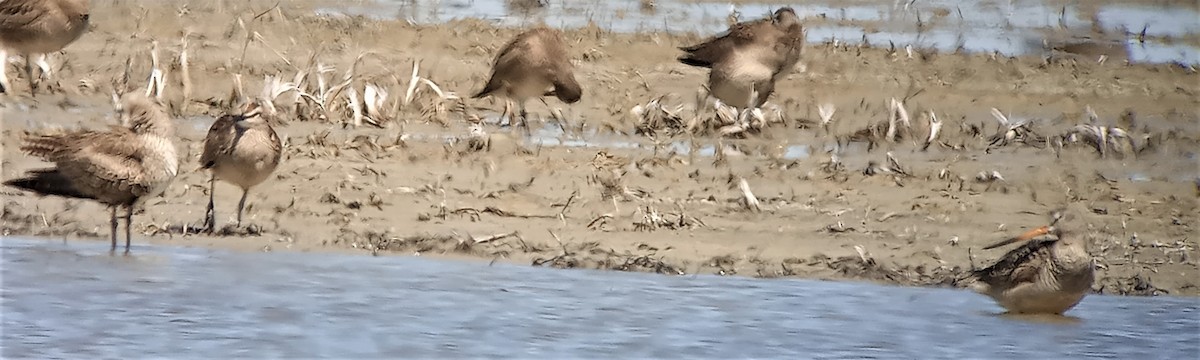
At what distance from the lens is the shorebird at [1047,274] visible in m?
6.61

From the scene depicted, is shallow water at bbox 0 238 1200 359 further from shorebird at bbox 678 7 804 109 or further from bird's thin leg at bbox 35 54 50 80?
shorebird at bbox 678 7 804 109

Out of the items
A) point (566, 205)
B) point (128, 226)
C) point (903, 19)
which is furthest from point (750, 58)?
point (903, 19)

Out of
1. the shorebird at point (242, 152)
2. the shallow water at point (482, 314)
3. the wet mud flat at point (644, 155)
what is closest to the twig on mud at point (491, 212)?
the wet mud flat at point (644, 155)

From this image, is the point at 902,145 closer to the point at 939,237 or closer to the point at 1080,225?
the point at 939,237

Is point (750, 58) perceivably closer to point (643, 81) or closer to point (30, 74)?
point (643, 81)

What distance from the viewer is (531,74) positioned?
401 inches

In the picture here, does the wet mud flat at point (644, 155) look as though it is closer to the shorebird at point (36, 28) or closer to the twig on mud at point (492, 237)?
the twig on mud at point (492, 237)

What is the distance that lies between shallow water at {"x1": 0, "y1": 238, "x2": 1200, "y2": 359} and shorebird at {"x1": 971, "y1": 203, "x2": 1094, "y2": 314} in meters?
0.09

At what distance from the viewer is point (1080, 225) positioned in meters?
6.73

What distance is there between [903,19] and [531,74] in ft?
19.3

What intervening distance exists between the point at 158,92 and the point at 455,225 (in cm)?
278

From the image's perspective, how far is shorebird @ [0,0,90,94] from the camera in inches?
395

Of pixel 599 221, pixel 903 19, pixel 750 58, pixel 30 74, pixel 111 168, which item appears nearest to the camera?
pixel 111 168

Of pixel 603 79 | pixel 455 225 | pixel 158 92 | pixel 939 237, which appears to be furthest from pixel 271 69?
pixel 939 237
